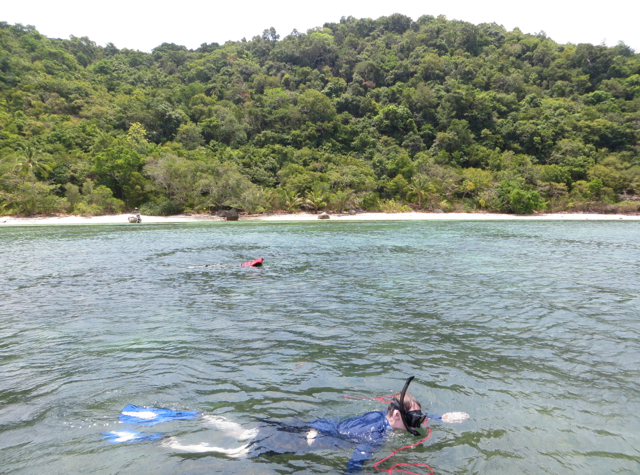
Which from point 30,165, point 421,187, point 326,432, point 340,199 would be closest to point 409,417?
point 326,432

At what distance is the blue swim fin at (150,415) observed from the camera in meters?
4.68

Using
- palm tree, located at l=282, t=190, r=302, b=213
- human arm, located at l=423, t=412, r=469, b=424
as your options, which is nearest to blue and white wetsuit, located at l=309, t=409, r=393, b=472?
human arm, located at l=423, t=412, r=469, b=424

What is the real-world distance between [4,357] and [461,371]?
7.68m

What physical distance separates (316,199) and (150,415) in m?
45.4

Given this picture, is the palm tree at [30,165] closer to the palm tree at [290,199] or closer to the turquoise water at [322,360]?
the palm tree at [290,199]

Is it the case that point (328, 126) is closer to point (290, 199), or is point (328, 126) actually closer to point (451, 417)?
point (290, 199)

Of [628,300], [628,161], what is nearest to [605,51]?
[628,161]

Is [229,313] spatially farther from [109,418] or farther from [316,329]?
[109,418]

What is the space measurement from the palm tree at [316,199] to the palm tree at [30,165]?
1204 inches

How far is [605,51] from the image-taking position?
271ft

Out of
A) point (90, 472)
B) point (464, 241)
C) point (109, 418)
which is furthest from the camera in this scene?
point (464, 241)

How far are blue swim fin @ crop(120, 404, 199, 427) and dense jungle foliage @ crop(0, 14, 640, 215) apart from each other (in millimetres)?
41823

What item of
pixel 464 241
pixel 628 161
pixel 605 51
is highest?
pixel 605 51

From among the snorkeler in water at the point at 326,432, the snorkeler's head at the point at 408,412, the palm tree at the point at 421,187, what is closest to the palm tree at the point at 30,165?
the palm tree at the point at 421,187
